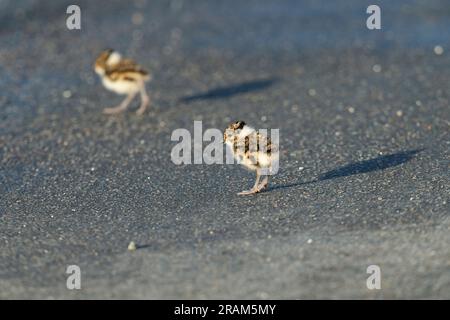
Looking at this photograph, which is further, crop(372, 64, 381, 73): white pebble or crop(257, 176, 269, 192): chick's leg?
crop(372, 64, 381, 73): white pebble

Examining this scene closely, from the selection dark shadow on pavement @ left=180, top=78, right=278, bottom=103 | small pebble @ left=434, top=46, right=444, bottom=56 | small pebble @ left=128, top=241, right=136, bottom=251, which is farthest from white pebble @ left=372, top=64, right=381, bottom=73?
small pebble @ left=128, top=241, right=136, bottom=251

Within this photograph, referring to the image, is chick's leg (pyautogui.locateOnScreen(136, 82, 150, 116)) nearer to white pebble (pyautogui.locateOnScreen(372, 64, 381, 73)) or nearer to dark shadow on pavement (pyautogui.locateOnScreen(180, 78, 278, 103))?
dark shadow on pavement (pyautogui.locateOnScreen(180, 78, 278, 103))

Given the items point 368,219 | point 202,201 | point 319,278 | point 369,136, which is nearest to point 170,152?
point 202,201

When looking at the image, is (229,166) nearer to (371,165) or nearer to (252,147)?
(252,147)

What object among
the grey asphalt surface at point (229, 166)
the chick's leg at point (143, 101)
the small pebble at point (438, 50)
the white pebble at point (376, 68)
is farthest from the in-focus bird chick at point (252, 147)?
the small pebble at point (438, 50)

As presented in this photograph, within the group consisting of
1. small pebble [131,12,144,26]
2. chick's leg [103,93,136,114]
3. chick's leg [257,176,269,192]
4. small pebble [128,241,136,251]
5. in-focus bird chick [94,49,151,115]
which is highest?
small pebble [131,12,144,26]

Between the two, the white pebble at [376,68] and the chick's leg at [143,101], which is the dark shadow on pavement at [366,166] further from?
the white pebble at [376,68]

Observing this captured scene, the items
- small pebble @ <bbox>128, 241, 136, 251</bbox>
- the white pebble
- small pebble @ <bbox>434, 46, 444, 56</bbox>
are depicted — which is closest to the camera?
small pebble @ <bbox>128, 241, 136, 251</bbox>
